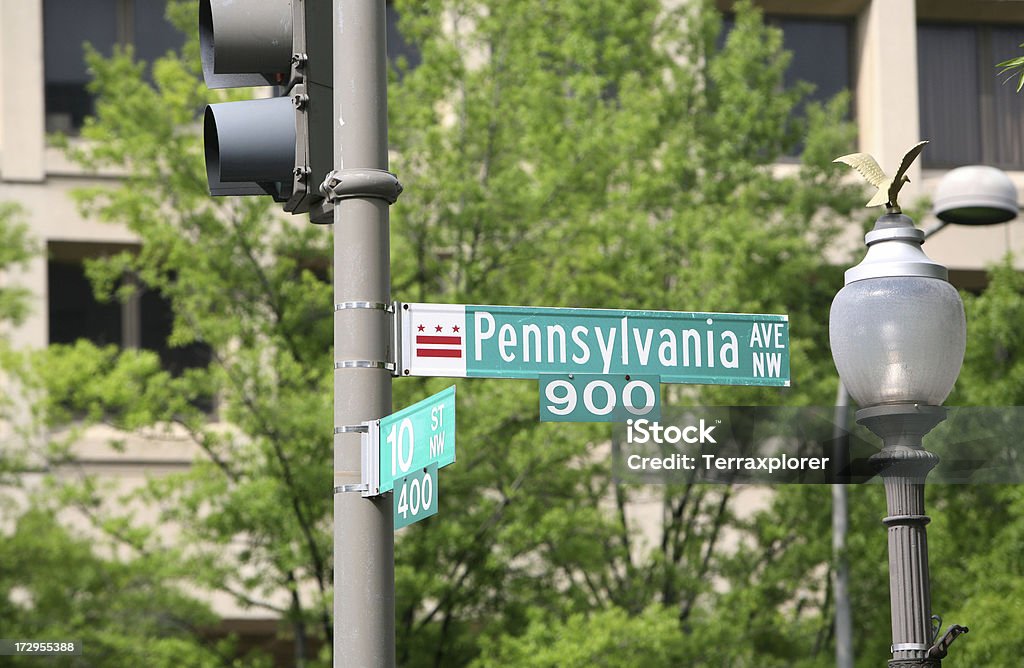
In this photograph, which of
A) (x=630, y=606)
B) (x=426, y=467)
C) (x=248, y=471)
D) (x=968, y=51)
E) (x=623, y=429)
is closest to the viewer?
(x=426, y=467)

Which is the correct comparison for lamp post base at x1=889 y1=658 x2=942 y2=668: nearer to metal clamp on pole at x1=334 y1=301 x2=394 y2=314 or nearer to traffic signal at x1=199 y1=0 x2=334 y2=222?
metal clamp on pole at x1=334 y1=301 x2=394 y2=314

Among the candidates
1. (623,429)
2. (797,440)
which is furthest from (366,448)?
(797,440)

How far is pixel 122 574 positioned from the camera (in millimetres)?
18875

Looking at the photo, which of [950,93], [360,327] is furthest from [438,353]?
[950,93]

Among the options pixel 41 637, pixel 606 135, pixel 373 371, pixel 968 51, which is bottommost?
pixel 41 637

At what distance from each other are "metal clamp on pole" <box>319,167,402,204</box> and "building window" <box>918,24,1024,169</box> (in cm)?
2538

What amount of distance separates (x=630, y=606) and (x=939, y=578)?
11.7 ft

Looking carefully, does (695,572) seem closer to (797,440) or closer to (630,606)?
(630,606)

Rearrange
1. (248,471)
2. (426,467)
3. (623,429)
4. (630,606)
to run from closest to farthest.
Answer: (426,467) → (623,429) → (248,471) → (630,606)

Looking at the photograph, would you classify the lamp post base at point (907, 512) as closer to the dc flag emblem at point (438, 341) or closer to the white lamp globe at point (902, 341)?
the white lamp globe at point (902, 341)

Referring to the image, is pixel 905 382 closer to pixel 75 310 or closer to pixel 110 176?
pixel 110 176

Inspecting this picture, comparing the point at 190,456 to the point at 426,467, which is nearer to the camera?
the point at 426,467

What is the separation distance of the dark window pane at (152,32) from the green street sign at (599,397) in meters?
22.4

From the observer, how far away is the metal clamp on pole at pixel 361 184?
18.4 feet
